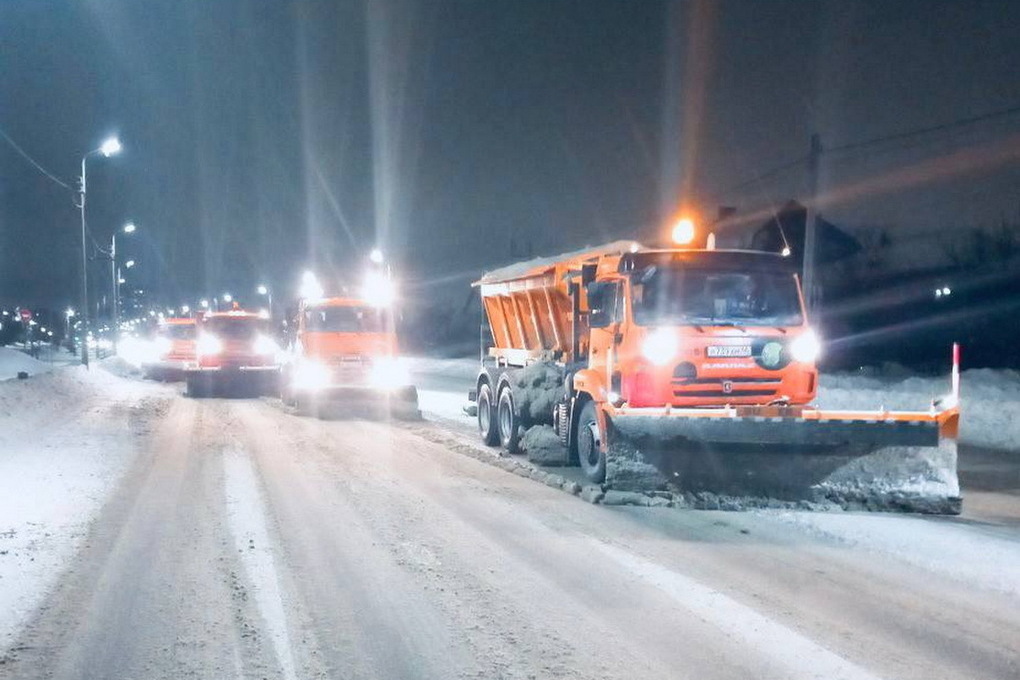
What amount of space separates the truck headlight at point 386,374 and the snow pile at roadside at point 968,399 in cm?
897

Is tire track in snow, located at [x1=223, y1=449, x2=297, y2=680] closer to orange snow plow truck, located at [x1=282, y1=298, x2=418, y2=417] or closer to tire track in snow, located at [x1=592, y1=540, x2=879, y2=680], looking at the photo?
tire track in snow, located at [x1=592, y1=540, x2=879, y2=680]

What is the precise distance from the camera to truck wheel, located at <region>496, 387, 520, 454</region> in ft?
49.9

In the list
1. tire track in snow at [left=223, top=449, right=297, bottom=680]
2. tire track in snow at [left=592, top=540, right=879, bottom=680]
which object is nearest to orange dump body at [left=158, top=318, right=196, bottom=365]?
tire track in snow at [left=223, top=449, right=297, bottom=680]

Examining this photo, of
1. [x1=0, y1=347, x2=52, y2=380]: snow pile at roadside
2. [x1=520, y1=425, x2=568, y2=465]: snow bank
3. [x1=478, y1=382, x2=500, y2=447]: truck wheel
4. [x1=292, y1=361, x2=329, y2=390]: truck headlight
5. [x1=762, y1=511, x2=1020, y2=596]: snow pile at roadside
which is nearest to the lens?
[x1=762, y1=511, x2=1020, y2=596]: snow pile at roadside

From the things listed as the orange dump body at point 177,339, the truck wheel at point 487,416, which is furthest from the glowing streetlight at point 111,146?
the truck wheel at point 487,416

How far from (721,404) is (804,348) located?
127 centimetres

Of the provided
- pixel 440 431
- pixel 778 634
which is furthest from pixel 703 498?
pixel 440 431

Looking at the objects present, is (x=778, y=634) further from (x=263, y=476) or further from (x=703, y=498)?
(x=263, y=476)

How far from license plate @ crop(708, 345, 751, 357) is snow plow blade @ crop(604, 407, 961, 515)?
851mm

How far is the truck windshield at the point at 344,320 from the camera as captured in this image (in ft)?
72.6

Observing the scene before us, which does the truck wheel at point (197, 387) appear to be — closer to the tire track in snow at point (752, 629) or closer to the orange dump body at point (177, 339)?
the orange dump body at point (177, 339)

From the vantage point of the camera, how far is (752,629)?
633cm

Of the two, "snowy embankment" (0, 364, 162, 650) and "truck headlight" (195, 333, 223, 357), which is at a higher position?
"truck headlight" (195, 333, 223, 357)

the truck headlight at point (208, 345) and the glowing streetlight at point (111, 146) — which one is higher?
the glowing streetlight at point (111, 146)
